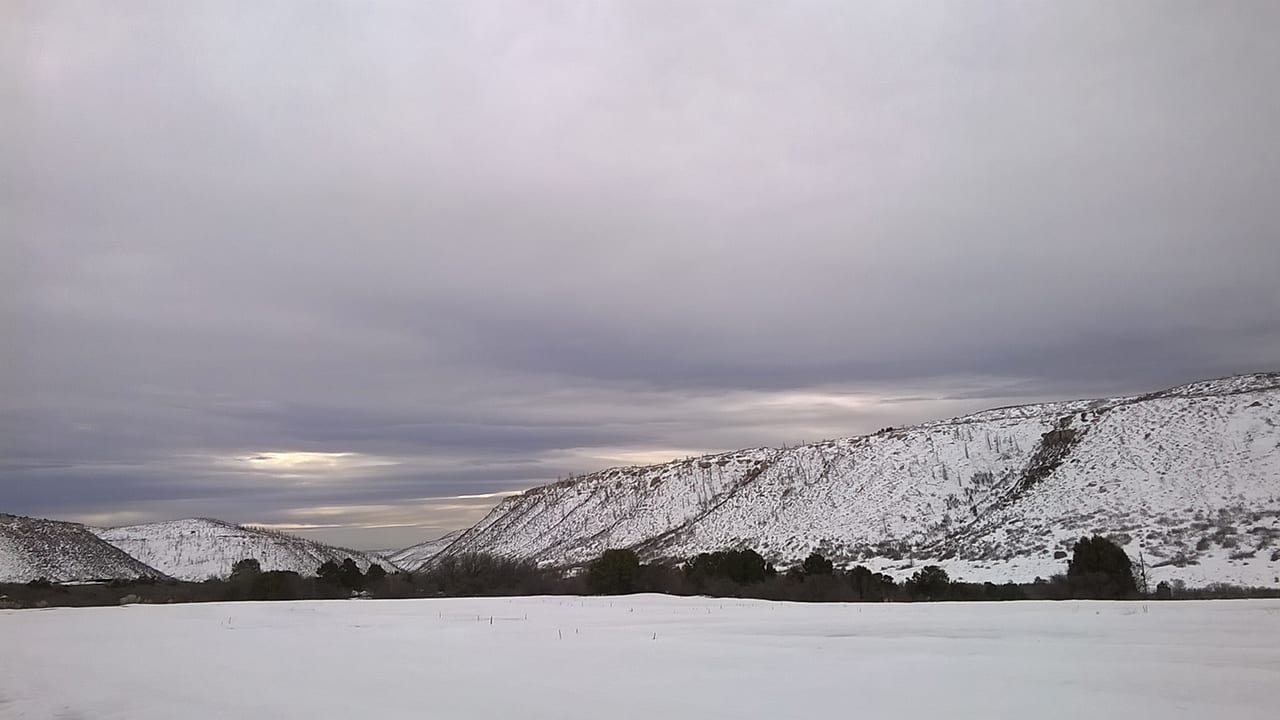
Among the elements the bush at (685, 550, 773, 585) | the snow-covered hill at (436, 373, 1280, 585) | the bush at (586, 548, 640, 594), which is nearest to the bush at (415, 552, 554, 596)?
the bush at (586, 548, 640, 594)

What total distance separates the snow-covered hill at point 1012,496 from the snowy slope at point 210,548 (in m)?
26.1

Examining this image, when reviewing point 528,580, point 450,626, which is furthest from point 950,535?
point 450,626

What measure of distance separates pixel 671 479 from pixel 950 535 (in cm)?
5172

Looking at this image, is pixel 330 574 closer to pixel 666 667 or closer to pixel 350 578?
pixel 350 578

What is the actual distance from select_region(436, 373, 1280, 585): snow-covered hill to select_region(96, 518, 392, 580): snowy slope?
26.1m

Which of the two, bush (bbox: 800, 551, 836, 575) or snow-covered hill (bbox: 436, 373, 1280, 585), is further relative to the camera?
snow-covered hill (bbox: 436, 373, 1280, 585)

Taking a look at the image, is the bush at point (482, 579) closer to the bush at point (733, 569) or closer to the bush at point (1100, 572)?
the bush at point (733, 569)

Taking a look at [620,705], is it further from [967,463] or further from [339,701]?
[967,463]

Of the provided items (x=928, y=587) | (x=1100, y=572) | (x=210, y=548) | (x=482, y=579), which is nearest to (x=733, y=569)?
(x=928, y=587)

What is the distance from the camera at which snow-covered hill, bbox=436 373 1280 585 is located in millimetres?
54625

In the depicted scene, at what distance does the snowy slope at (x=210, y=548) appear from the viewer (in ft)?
332

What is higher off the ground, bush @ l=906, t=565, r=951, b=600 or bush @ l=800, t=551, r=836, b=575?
bush @ l=800, t=551, r=836, b=575

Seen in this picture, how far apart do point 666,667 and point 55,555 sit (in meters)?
90.5

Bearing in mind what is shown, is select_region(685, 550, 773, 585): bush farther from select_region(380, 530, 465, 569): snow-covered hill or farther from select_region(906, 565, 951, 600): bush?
select_region(380, 530, 465, 569): snow-covered hill
